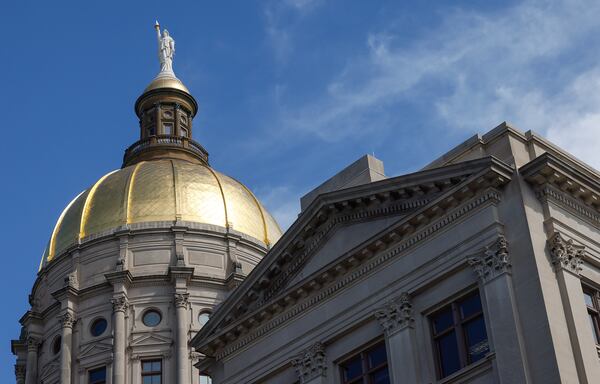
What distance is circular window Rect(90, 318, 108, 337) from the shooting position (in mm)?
68875

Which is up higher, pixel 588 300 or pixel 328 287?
pixel 328 287

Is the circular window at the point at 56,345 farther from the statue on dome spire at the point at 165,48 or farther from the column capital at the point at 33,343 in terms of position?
the statue on dome spire at the point at 165,48

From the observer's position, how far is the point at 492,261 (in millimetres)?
35344

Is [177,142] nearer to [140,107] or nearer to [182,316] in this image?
[140,107]

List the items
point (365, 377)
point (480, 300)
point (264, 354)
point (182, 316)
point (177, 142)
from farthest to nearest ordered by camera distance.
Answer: point (177, 142), point (182, 316), point (264, 354), point (365, 377), point (480, 300)

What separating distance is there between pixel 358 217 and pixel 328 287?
235cm

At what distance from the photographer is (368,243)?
38.9m

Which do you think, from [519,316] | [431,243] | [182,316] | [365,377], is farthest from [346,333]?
[182,316]

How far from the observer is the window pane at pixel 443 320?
36281 mm

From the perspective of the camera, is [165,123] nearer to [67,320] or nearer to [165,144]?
[165,144]

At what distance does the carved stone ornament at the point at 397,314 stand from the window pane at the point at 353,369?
1723 mm

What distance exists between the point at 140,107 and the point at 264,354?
44.3 metres

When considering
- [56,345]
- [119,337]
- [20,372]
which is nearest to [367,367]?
[119,337]

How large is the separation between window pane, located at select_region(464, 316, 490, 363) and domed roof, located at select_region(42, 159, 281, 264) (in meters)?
38.0
